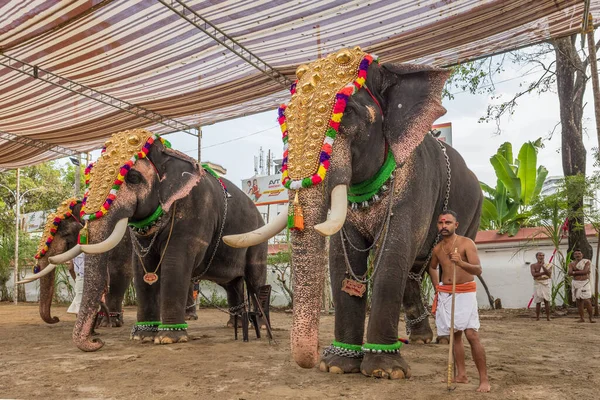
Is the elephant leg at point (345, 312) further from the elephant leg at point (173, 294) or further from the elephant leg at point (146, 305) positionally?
the elephant leg at point (146, 305)

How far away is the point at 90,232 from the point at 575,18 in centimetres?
574

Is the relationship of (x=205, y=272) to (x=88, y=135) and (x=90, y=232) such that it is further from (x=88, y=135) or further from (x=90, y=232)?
(x=88, y=135)

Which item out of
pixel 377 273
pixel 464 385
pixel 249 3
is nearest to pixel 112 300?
pixel 249 3

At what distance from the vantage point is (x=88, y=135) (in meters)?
10.5

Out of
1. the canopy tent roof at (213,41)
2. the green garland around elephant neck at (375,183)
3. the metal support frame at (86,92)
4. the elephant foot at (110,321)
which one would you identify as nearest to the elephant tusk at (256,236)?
the green garland around elephant neck at (375,183)

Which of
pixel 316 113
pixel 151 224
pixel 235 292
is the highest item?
pixel 316 113

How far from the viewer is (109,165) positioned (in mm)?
5449

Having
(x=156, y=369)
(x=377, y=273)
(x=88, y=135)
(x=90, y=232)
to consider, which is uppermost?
(x=88, y=135)

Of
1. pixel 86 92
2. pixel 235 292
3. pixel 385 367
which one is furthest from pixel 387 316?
pixel 86 92

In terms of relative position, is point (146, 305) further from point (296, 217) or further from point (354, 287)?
point (296, 217)

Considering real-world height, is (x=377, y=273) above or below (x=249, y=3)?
below

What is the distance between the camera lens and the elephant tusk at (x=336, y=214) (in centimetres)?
289

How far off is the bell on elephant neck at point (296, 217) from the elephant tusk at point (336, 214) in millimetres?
156

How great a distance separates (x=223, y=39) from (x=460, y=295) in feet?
15.6
